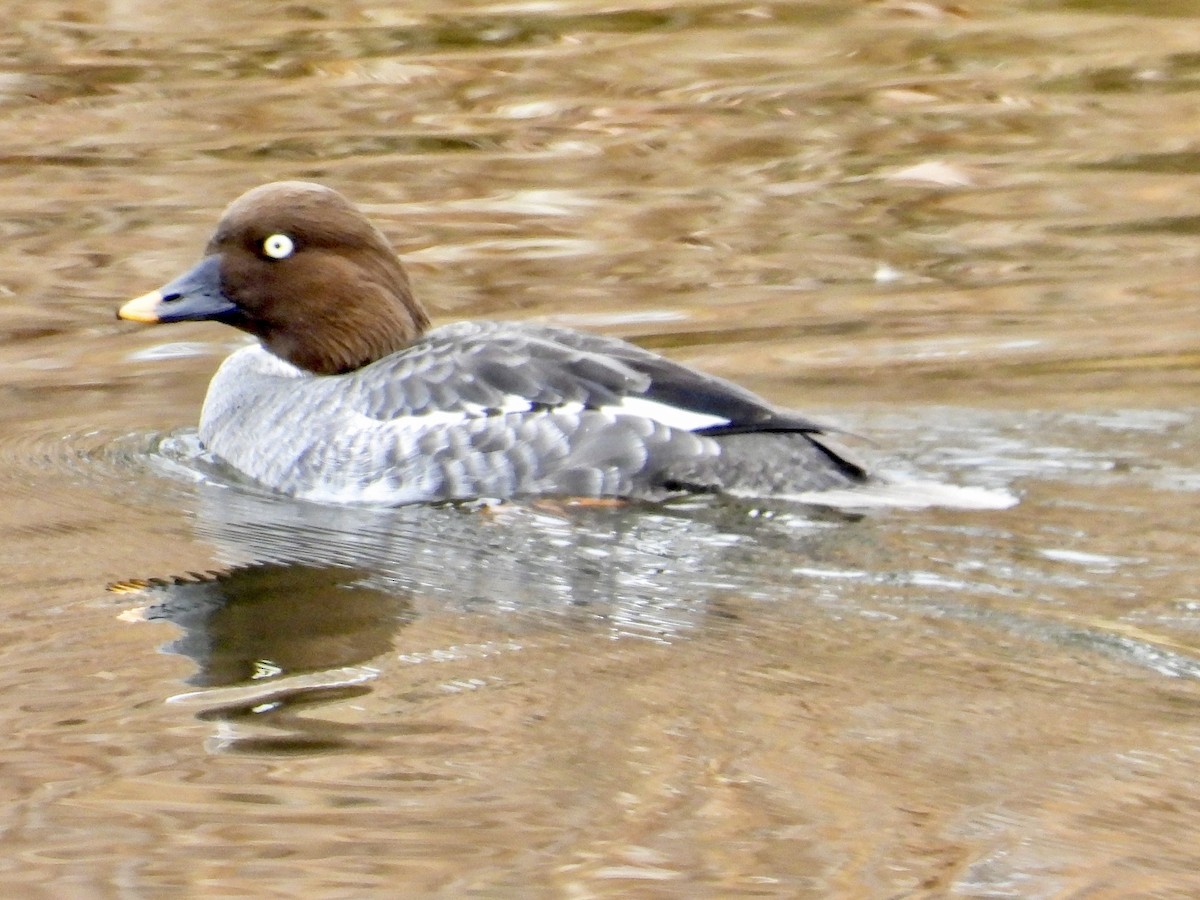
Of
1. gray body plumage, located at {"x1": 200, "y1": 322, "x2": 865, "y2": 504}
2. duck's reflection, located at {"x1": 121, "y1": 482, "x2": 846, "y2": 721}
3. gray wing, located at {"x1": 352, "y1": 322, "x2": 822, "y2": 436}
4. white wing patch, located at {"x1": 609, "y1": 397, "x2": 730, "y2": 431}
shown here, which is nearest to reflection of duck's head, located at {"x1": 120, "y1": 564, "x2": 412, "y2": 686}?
duck's reflection, located at {"x1": 121, "y1": 482, "x2": 846, "y2": 721}

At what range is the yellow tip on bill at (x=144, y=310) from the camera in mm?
6320

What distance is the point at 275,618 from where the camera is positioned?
4934 mm

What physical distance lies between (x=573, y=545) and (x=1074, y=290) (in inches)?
131

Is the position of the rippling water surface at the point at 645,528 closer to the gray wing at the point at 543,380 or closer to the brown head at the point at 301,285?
the gray wing at the point at 543,380

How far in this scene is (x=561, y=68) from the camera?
38.5 feet

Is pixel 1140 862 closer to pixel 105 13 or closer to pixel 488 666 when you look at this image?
pixel 488 666

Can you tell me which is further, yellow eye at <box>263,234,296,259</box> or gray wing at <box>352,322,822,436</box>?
yellow eye at <box>263,234,296,259</box>

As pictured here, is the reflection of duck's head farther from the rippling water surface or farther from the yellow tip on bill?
the yellow tip on bill

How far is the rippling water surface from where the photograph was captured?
12.0 ft

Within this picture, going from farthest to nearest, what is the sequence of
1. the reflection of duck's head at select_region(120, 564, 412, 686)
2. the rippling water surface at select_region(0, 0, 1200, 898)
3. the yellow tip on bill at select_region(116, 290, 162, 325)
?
the yellow tip on bill at select_region(116, 290, 162, 325) < the reflection of duck's head at select_region(120, 564, 412, 686) < the rippling water surface at select_region(0, 0, 1200, 898)

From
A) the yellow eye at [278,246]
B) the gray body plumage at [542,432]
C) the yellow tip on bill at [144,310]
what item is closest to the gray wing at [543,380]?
the gray body plumage at [542,432]

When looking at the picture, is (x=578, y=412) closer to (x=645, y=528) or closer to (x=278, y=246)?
(x=645, y=528)

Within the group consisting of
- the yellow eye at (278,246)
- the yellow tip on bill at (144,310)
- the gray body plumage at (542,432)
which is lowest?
the gray body plumage at (542,432)

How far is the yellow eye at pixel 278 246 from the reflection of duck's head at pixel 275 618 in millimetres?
1389
